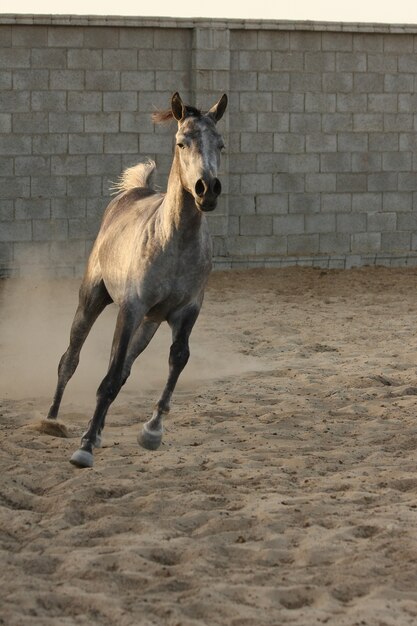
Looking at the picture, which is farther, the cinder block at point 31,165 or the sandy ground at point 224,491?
the cinder block at point 31,165

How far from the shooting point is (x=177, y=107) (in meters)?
6.51

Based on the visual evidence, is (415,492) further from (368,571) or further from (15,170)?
(15,170)

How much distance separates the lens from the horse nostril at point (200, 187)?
6031 millimetres

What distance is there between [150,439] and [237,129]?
8.94 metres

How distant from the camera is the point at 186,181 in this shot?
6.38 metres

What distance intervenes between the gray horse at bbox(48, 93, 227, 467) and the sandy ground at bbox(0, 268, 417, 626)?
445mm

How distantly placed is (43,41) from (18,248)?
103 inches

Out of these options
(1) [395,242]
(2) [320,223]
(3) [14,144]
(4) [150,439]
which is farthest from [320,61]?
(4) [150,439]

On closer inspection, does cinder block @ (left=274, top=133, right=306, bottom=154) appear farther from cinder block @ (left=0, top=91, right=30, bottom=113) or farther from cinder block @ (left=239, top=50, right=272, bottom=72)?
cinder block @ (left=0, top=91, right=30, bottom=113)

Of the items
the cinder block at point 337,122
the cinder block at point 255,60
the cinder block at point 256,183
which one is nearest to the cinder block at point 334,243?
the cinder block at point 256,183

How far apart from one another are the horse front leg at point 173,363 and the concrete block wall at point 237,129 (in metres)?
7.82

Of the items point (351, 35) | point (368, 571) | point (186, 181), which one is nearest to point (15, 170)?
point (351, 35)

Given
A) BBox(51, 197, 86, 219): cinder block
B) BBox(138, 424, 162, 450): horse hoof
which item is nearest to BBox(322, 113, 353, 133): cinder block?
BBox(51, 197, 86, 219): cinder block

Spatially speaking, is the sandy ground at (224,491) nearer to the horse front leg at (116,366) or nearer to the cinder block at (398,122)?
the horse front leg at (116,366)
